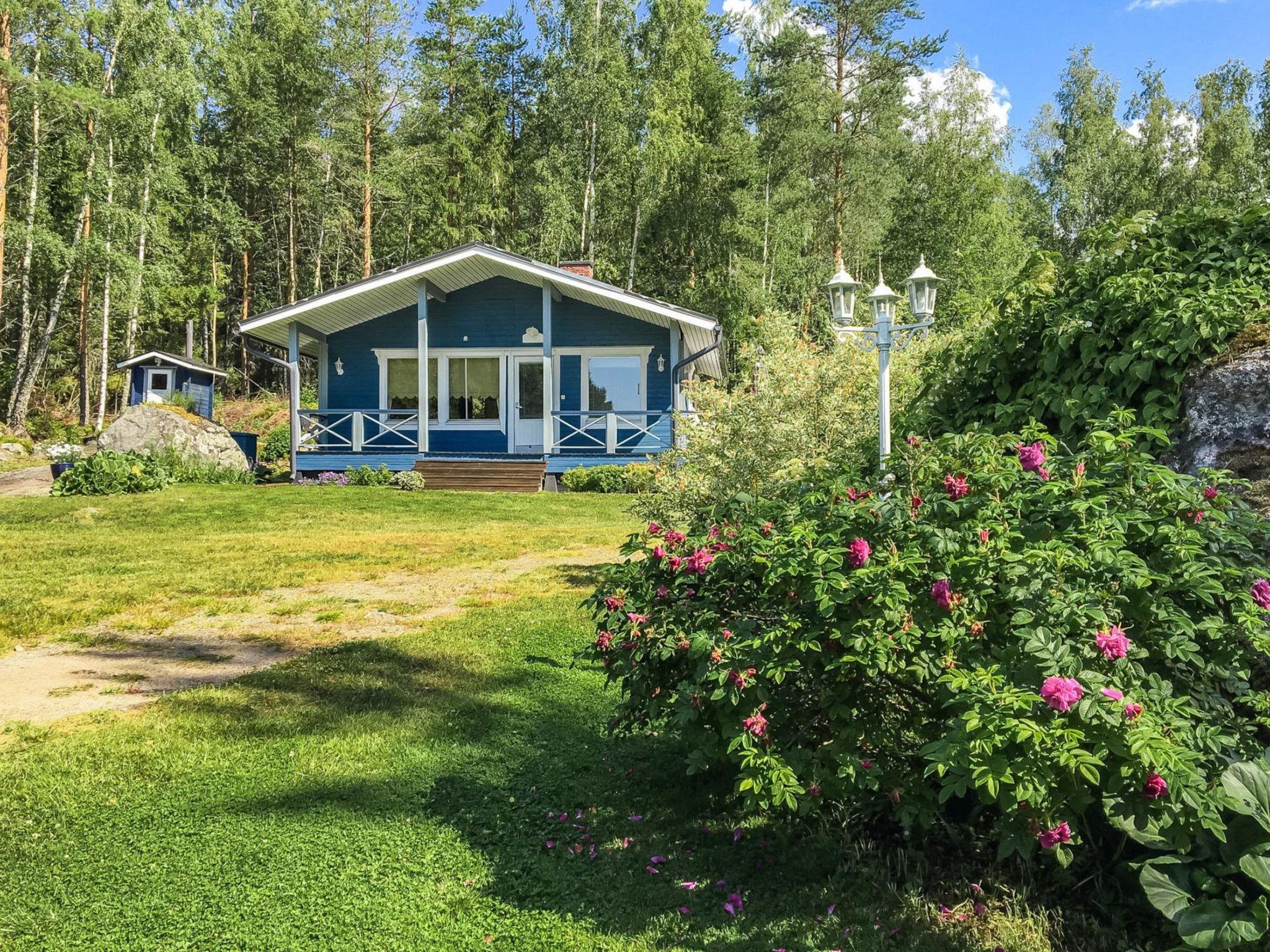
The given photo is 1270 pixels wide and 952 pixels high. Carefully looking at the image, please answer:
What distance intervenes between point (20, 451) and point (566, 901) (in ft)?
73.0

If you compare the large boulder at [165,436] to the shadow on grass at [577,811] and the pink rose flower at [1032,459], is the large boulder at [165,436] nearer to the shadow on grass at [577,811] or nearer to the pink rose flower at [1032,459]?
the shadow on grass at [577,811]

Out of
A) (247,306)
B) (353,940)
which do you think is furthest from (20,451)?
(353,940)

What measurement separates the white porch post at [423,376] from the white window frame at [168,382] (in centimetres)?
691

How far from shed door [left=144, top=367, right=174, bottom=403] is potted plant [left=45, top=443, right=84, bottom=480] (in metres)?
2.09

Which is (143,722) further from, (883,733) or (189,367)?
(189,367)

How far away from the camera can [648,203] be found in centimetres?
2684

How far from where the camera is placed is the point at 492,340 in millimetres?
17906

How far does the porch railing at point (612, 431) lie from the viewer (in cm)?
1617

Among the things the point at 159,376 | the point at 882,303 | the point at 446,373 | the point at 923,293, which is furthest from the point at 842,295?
the point at 159,376

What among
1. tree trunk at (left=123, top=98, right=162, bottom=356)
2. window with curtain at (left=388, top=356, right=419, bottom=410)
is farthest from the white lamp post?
tree trunk at (left=123, top=98, right=162, bottom=356)

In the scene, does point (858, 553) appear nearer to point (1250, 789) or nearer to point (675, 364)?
point (1250, 789)

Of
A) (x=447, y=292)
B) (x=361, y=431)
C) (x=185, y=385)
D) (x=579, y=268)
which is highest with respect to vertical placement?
(x=579, y=268)

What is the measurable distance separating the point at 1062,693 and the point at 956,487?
0.84 meters

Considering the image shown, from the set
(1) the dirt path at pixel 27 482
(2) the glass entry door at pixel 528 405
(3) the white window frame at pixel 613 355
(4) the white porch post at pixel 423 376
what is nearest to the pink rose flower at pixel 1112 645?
(1) the dirt path at pixel 27 482
